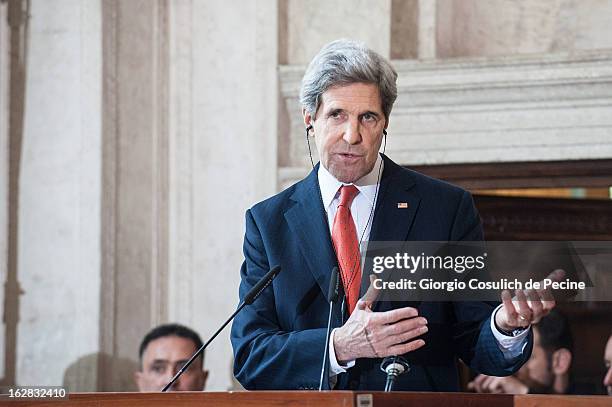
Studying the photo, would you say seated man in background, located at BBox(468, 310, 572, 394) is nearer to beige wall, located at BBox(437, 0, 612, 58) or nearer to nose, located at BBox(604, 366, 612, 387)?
nose, located at BBox(604, 366, 612, 387)

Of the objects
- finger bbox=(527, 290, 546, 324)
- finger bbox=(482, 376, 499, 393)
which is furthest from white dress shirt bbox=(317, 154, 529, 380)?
finger bbox=(482, 376, 499, 393)

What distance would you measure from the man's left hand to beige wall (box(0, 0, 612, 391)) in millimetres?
2830

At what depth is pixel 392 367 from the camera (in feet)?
9.36

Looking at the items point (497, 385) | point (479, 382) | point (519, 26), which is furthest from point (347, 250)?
point (519, 26)

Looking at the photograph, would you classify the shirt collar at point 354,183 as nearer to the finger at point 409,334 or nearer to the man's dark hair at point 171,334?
the finger at point 409,334

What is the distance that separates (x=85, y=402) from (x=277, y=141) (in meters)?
3.25

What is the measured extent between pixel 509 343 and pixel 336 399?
0.51 m

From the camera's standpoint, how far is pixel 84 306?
561cm

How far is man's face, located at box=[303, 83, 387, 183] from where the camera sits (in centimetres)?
309

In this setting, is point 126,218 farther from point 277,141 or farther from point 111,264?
point 277,141

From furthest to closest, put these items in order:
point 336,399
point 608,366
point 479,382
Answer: point 479,382, point 608,366, point 336,399

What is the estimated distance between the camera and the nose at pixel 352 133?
3.08 meters

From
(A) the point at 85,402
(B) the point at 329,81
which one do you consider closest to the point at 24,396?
(A) the point at 85,402

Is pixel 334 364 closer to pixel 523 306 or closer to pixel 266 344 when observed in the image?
pixel 266 344
